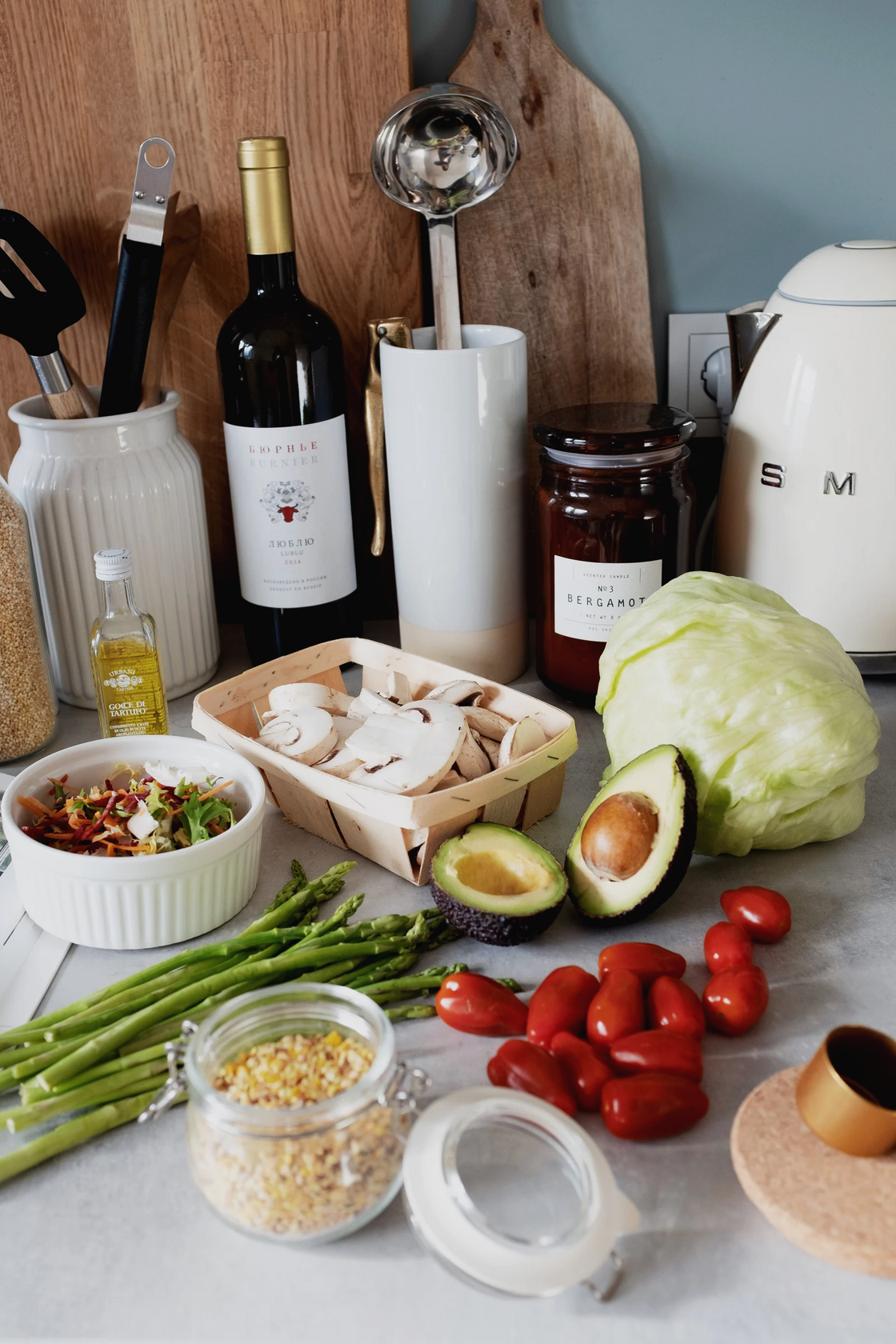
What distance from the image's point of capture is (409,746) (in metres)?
0.91

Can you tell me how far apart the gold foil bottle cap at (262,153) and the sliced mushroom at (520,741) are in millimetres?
559

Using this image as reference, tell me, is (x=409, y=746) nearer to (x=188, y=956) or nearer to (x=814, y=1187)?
(x=188, y=956)

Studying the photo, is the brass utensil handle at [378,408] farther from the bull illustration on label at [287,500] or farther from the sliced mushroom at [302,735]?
the sliced mushroom at [302,735]

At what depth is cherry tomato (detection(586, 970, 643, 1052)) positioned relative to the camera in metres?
0.71

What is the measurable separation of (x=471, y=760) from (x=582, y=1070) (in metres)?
0.30

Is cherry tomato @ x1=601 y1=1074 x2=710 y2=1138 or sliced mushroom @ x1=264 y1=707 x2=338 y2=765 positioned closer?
cherry tomato @ x1=601 y1=1074 x2=710 y2=1138

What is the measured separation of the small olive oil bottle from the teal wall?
653mm

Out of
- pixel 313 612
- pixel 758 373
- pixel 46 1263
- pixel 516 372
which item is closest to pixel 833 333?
pixel 758 373

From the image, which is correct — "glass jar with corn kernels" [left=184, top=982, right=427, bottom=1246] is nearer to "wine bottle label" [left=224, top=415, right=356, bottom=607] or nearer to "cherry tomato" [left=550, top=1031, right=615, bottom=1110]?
"cherry tomato" [left=550, top=1031, right=615, bottom=1110]

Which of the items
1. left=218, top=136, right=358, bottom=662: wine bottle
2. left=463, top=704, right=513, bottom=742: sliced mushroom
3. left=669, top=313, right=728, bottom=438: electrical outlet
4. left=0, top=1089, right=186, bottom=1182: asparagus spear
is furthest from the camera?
left=669, top=313, right=728, bottom=438: electrical outlet

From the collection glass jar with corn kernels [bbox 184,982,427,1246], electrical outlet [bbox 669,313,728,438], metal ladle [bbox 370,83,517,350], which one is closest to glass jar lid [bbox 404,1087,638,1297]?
glass jar with corn kernels [bbox 184,982,427,1246]

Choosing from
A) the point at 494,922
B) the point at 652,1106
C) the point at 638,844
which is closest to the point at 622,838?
the point at 638,844

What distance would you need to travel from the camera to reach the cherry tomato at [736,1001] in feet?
2.37

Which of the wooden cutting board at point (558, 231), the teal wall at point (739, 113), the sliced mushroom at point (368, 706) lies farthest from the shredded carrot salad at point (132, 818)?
the teal wall at point (739, 113)
